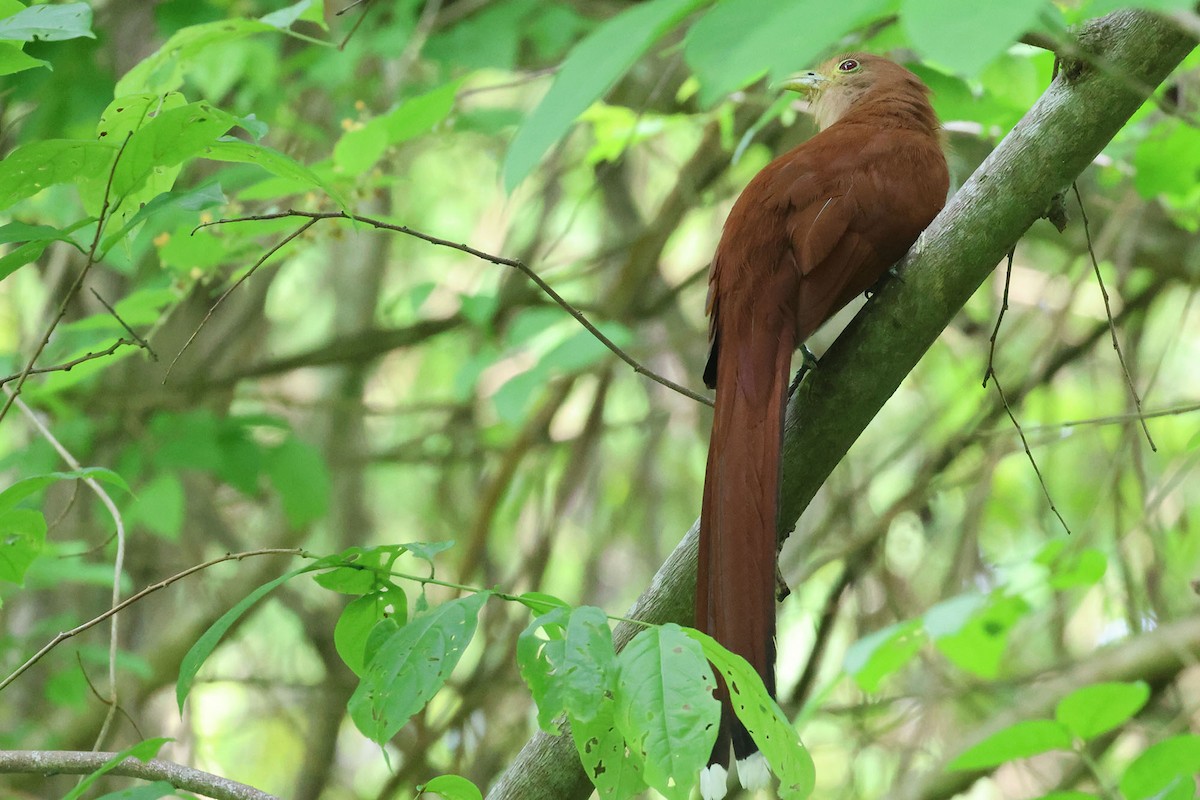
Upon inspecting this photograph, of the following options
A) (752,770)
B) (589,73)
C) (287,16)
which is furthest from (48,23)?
(752,770)

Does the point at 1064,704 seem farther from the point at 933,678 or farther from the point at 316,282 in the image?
the point at 316,282

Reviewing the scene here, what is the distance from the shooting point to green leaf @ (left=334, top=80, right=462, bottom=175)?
2.28 m

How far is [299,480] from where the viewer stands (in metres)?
3.38

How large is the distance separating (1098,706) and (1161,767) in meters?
0.14

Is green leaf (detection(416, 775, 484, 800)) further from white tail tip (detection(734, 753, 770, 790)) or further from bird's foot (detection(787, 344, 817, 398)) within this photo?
bird's foot (detection(787, 344, 817, 398))

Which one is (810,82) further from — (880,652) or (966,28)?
(966,28)

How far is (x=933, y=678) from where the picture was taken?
3.31 m

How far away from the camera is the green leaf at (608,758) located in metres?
1.23

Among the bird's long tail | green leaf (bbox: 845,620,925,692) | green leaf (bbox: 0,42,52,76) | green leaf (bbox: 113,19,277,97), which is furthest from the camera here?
green leaf (bbox: 845,620,925,692)

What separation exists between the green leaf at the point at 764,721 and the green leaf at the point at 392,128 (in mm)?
1446

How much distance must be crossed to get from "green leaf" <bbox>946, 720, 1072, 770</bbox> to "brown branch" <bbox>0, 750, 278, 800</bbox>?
1.05 metres

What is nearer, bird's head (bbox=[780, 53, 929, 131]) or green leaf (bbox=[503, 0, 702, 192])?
green leaf (bbox=[503, 0, 702, 192])

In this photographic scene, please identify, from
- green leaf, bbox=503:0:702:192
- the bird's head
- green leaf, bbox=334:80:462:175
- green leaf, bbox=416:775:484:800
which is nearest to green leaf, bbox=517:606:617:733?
green leaf, bbox=416:775:484:800

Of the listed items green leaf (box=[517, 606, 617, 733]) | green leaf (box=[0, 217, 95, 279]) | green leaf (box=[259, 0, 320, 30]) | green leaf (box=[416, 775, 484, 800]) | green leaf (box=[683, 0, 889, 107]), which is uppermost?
green leaf (box=[683, 0, 889, 107])
